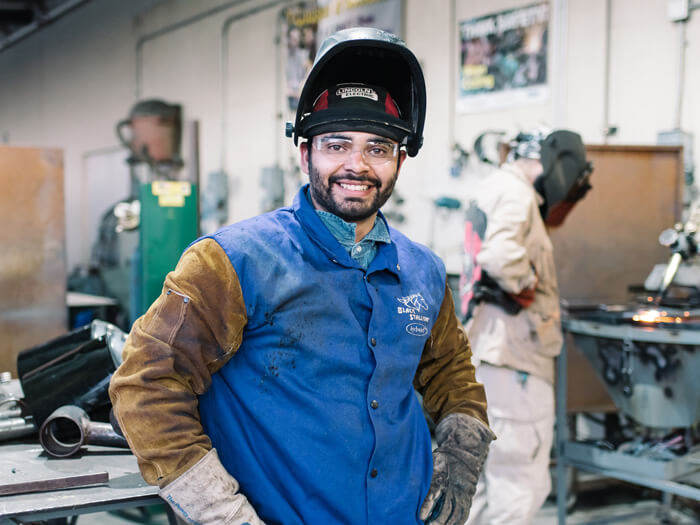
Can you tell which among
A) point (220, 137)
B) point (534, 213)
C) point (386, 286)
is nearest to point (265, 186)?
point (220, 137)

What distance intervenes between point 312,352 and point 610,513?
275cm

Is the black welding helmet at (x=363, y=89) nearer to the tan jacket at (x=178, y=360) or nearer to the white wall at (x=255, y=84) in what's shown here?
the tan jacket at (x=178, y=360)

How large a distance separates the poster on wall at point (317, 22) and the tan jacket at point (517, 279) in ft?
7.62

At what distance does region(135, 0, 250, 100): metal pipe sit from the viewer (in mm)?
6508

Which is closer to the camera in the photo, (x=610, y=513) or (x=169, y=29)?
(x=610, y=513)

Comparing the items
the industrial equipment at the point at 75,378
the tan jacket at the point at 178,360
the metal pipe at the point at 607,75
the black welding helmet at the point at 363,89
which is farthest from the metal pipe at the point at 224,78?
the tan jacket at the point at 178,360

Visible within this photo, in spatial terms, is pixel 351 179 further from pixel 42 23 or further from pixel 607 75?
pixel 42 23

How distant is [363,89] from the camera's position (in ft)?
4.47

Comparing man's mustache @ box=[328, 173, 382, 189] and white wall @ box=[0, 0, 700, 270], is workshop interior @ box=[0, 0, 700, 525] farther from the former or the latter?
man's mustache @ box=[328, 173, 382, 189]

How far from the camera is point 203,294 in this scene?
3.92 feet

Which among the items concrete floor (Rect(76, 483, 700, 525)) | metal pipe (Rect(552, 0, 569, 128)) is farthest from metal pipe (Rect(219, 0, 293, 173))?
concrete floor (Rect(76, 483, 700, 525))

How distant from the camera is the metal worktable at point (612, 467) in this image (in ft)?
8.83

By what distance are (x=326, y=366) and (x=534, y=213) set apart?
182cm

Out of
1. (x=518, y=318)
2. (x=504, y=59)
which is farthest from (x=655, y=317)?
(x=504, y=59)
